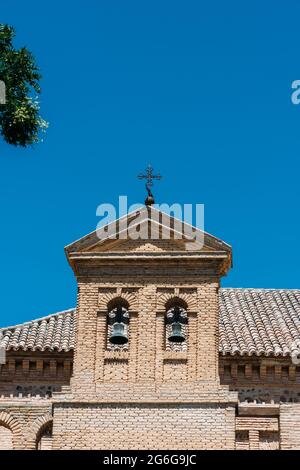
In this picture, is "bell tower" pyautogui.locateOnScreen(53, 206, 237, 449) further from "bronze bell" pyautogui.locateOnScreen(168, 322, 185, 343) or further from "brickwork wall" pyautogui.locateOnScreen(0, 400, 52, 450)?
"brickwork wall" pyautogui.locateOnScreen(0, 400, 52, 450)

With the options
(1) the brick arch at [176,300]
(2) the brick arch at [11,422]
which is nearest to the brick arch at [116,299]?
(1) the brick arch at [176,300]

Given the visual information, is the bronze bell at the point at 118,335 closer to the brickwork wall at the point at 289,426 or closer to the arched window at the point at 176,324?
the arched window at the point at 176,324

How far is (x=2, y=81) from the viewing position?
14703 mm

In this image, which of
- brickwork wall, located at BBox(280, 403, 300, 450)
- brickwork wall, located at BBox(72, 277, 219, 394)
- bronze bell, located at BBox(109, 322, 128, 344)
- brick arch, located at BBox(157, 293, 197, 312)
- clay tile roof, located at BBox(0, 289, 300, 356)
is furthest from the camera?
clay tile roof, located at BBox(0, 289, 300, 356)

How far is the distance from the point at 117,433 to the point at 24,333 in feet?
16.6

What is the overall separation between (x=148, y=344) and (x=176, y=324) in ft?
1.85

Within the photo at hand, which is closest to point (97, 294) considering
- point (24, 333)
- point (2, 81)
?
point (24, 333)

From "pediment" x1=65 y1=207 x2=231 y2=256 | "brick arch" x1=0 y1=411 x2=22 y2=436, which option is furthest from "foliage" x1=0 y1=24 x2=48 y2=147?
"brick arch" x1=0 y1=411 x2=22 y2=436

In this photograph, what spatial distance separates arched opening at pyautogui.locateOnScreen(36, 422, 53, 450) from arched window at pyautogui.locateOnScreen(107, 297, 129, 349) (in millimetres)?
3464

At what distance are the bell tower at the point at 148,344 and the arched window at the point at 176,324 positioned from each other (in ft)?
0.05

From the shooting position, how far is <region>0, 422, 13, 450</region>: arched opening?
21.6m

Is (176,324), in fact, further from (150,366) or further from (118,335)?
(118,335)

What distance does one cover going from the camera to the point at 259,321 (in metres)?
23.0

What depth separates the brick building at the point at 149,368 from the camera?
17.9m
